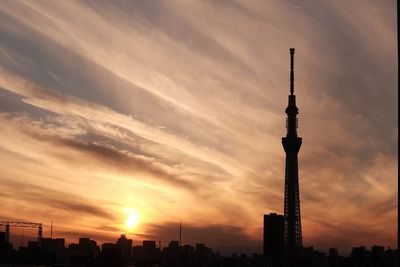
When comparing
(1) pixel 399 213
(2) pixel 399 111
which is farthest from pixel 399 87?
(1) pixel 399 213

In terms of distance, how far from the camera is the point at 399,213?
82.2m

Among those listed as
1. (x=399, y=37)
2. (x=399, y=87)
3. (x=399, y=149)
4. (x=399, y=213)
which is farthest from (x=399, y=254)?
(x=399, y=37)

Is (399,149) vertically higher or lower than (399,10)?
lower

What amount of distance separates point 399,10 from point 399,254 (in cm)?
2831

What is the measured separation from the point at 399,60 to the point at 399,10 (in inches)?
236

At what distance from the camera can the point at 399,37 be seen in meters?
82.8

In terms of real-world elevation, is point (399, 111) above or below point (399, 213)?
above

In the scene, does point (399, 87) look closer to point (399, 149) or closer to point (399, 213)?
point (399, 149)

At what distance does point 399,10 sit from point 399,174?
757 inches

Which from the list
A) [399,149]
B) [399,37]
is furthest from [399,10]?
[399,149]

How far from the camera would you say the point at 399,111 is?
81.8 metres

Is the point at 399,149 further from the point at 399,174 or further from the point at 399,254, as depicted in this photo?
the point at 399,254

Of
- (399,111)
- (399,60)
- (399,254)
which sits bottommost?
(399,254)

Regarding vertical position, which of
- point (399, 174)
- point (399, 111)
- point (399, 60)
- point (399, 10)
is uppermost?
point (399, 10)
